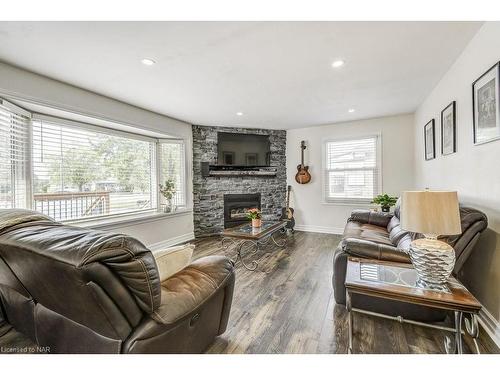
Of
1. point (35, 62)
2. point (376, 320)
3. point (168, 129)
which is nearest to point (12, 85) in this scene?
point (35, 62)

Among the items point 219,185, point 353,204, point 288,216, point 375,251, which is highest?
point 219,185

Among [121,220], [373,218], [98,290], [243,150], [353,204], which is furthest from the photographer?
[243,150]

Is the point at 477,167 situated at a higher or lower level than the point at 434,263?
higher

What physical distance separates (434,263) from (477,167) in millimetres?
1178

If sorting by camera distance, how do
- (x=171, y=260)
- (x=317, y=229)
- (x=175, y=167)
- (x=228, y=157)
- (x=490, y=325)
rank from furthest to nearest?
(x=317, y=229), (x=228, y=157), (x=175, y=167), (x=490, y=325), (x=171, y=260)

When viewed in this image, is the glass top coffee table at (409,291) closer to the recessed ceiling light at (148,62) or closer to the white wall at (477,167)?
the white wall at (477,167)

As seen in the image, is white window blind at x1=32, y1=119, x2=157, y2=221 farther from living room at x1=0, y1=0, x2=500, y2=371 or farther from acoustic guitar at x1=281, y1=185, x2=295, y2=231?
acoustic guitar at x1=281, y1=185, x2=295, y2=231

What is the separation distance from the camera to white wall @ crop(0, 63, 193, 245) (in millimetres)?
2373

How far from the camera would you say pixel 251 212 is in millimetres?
3459

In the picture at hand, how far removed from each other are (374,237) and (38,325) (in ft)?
10.1

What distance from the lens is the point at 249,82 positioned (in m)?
2.81

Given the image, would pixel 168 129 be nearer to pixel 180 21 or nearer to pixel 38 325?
pixel 180 21

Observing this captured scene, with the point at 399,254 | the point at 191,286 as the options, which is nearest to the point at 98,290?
the point at 191,286

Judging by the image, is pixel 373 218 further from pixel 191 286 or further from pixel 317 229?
pixel 191 286
